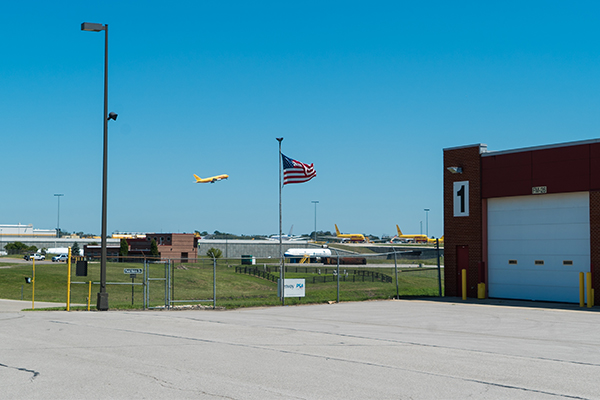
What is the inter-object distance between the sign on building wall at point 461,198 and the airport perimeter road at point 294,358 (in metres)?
10.9

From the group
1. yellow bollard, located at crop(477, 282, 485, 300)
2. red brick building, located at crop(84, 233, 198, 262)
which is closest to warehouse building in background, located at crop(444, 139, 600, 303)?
yellow bollard, located at crop(477, 282, 485, 300)

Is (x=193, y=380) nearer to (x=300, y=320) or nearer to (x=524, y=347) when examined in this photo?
(x=524, y=347)

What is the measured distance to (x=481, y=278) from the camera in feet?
98.7

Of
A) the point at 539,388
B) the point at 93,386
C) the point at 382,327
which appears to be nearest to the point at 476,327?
the point at 382,327

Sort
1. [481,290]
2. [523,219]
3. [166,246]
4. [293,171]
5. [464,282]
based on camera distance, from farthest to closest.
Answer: [166,246] < [464,282] < [481,290] < [293,171] < [523,219]

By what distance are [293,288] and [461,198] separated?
10.1 meters

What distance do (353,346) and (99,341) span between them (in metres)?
5.77

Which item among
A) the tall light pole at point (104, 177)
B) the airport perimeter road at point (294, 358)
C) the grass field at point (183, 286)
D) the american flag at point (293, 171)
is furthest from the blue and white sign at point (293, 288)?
the tall light pole at point (104, 177)

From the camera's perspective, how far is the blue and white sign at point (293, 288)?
27906 mm

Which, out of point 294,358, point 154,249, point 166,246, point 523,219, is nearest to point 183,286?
point 523,219

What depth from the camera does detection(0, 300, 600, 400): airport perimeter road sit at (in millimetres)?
8672

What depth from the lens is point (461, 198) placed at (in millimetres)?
31297

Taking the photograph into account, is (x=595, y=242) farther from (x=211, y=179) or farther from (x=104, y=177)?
(x=211, y=179)

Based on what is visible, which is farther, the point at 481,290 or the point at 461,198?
the point at 461,198
